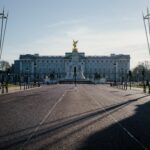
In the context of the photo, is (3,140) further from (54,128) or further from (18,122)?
(18,122)

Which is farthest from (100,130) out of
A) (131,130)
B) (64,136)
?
(64,136)

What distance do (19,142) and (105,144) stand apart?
2.51m

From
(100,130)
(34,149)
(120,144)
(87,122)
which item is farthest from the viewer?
(87,122)

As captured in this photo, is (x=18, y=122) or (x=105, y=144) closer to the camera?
(x=105, y=144)

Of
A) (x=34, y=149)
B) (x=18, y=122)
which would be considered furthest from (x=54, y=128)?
(x=34, y=149)

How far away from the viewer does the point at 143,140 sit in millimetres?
12312

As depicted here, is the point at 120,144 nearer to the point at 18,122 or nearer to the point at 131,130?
the point at 131,130

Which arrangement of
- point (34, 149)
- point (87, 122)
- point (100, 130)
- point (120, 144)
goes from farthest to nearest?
point (87, 122)
point (100, 130)
point (120, 144)
point (34, 149)

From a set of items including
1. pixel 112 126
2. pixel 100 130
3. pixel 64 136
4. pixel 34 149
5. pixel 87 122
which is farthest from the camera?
pixel 87 122

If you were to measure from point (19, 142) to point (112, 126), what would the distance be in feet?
18.0

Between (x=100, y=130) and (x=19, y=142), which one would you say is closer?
(x=19, y=142)

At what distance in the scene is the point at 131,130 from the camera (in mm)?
14984

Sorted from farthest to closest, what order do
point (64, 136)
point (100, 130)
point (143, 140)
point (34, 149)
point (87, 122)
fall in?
point (87, 122) < point (100, 130) < point (64, 136) < point (143, 140) < point (34, 149)

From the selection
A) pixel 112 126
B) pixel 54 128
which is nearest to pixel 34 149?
pixel 54 128
